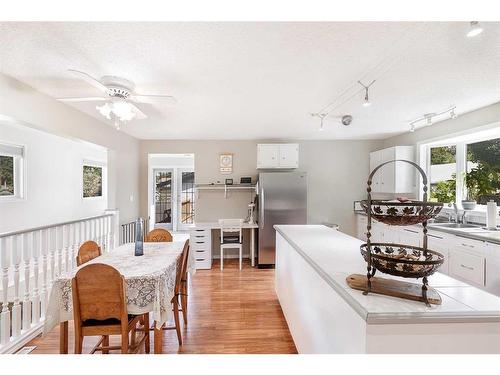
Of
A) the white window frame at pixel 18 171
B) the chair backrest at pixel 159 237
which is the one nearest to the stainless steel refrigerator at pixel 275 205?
the chair backrest at pixel 159 237

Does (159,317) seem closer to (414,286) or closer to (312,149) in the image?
(414,286)

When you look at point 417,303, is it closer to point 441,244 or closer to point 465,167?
point 441,244

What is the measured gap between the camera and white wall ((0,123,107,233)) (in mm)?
4059

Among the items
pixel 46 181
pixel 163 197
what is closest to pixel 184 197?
pixel 163 197

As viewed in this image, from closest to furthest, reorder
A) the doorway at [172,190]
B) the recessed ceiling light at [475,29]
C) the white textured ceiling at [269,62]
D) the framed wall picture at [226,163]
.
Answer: the recessed ceiling light at [475,29], the white textured ceiling at [269,62], the framed wall picture at [226,163], the doorway at [172,190]

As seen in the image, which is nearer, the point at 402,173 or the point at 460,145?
Answer: the point at 460,145

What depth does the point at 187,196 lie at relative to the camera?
712cm

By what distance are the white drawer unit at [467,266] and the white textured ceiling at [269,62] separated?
1.72 metres

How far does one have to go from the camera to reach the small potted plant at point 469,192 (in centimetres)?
330

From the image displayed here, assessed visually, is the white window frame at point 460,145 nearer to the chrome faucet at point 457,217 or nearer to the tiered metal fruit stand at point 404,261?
the chrome faucet at point 457,217

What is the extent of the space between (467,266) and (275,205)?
2667 millimetres
